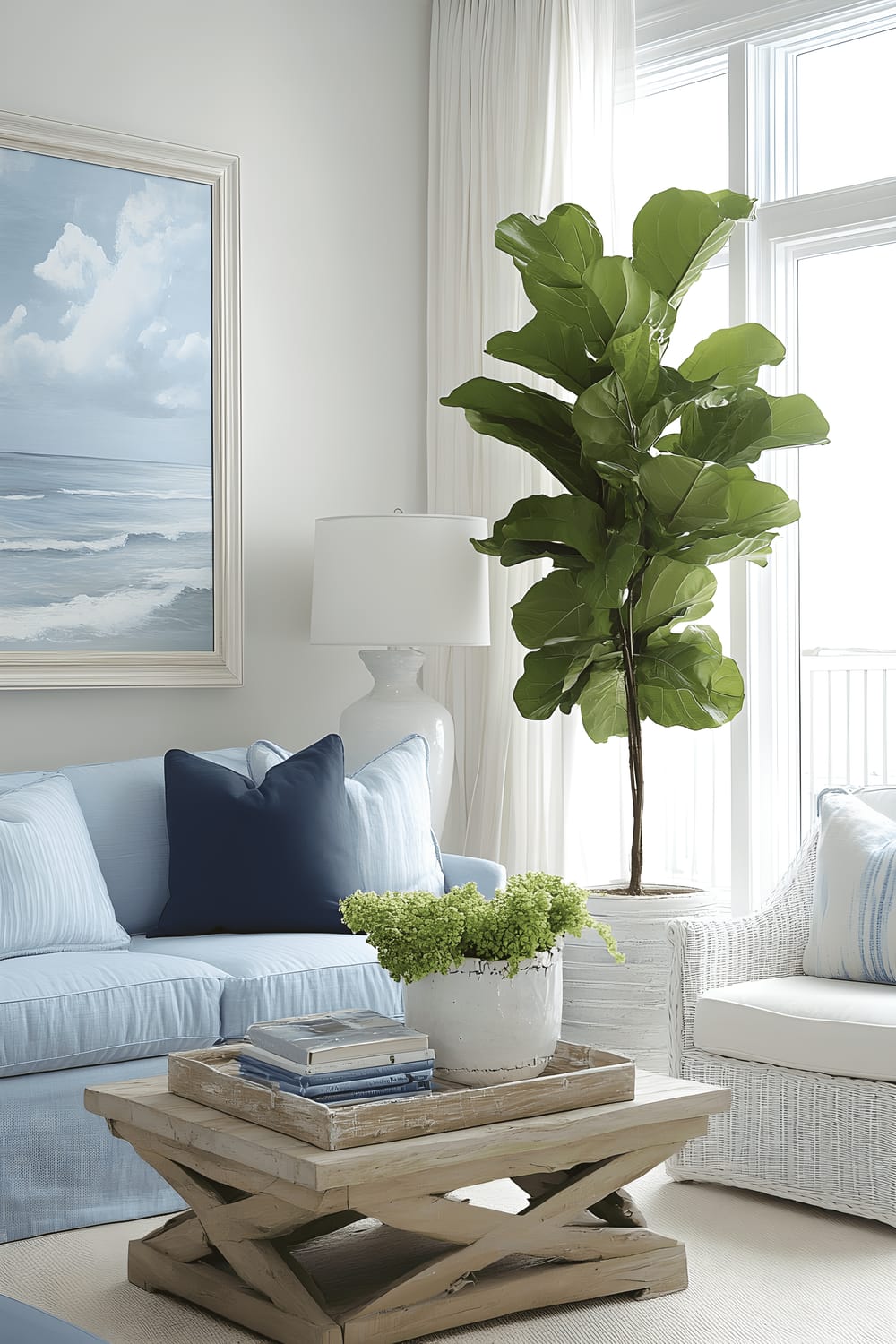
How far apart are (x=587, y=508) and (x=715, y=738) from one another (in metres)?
0.91

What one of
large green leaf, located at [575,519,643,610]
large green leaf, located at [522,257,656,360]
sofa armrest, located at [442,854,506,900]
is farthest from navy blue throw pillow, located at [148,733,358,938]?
large green leaf, located at [522,257,656,360]

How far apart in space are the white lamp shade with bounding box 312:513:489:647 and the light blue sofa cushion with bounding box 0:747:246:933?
2.32ft

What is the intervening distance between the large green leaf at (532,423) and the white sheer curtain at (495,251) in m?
0.57

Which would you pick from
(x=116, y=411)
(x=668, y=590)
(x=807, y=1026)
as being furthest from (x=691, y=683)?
(x=116, y=411)

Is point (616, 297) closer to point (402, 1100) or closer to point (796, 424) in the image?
point (796, 424)

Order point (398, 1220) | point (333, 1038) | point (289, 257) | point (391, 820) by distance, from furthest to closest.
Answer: point (289, 257)
point (391, 820)
point (333, 1038)
point (398, 1220)

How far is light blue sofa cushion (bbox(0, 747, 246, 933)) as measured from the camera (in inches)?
140

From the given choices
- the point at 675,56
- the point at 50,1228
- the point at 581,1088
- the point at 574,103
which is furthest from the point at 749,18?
the point at 50,1228

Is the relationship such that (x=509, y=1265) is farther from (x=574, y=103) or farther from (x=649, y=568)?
(x=574, y=103)

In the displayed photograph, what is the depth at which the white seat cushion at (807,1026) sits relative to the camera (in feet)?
9.10

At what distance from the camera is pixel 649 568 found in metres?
3.73

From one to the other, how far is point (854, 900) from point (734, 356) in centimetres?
140

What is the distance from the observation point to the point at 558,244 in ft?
12.1

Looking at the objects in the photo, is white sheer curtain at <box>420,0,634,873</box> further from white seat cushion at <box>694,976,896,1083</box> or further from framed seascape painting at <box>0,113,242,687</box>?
white seat cushion at <box>694,976,896,1083</box>
